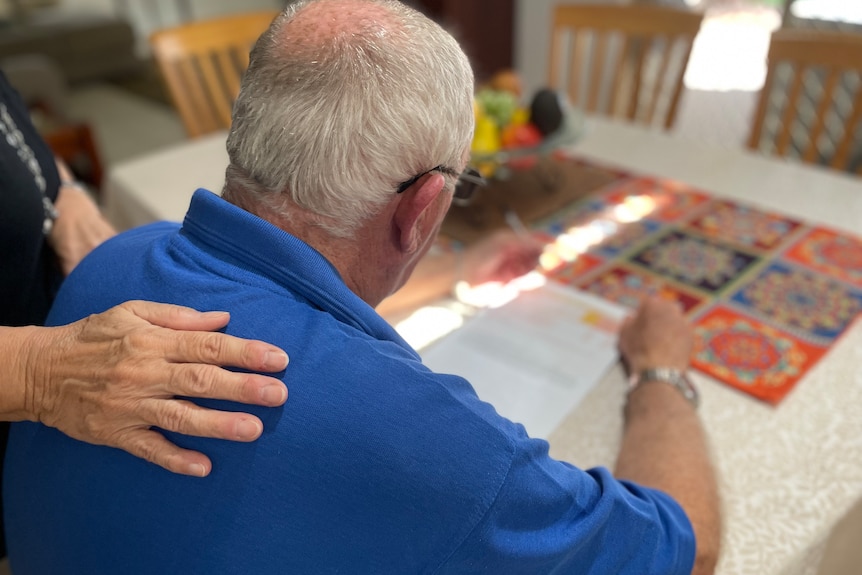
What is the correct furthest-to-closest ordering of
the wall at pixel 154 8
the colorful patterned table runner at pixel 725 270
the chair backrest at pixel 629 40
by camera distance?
the wall at pixel 154 8 < the chair backrest at pixel 629 40 < the colorful patterned table runner at pixel 725 270

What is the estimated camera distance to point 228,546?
0.50 metres

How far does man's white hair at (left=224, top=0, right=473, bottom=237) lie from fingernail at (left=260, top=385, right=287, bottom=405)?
0.50ft

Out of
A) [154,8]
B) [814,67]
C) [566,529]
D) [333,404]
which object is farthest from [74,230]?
[154,8]

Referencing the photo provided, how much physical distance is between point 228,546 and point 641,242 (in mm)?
1034

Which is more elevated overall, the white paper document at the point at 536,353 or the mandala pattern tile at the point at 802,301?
the mandala pattern tile at the point at 802,301

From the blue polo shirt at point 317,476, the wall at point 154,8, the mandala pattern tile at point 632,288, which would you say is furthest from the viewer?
the wall at point 154,8

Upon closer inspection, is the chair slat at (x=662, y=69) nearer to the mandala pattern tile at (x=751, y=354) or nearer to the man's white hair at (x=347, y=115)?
the mandala pattern tile at (x=751, y=354)

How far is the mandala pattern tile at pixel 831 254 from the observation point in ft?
3.91

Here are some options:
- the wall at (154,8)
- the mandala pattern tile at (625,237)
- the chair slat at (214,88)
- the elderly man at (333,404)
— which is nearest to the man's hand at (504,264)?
the mandala pattern tile at (625,237)

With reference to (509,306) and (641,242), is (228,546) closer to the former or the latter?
(509,306)

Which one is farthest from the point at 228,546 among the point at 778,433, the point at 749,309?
the point at 749,309

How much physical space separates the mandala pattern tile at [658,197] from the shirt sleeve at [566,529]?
866 millimetres

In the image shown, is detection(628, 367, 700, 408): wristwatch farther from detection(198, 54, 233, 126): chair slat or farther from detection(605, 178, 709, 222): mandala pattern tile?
detection(198, 54, 233, 126): chair slat

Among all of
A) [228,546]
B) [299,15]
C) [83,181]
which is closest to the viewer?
[228,546]
